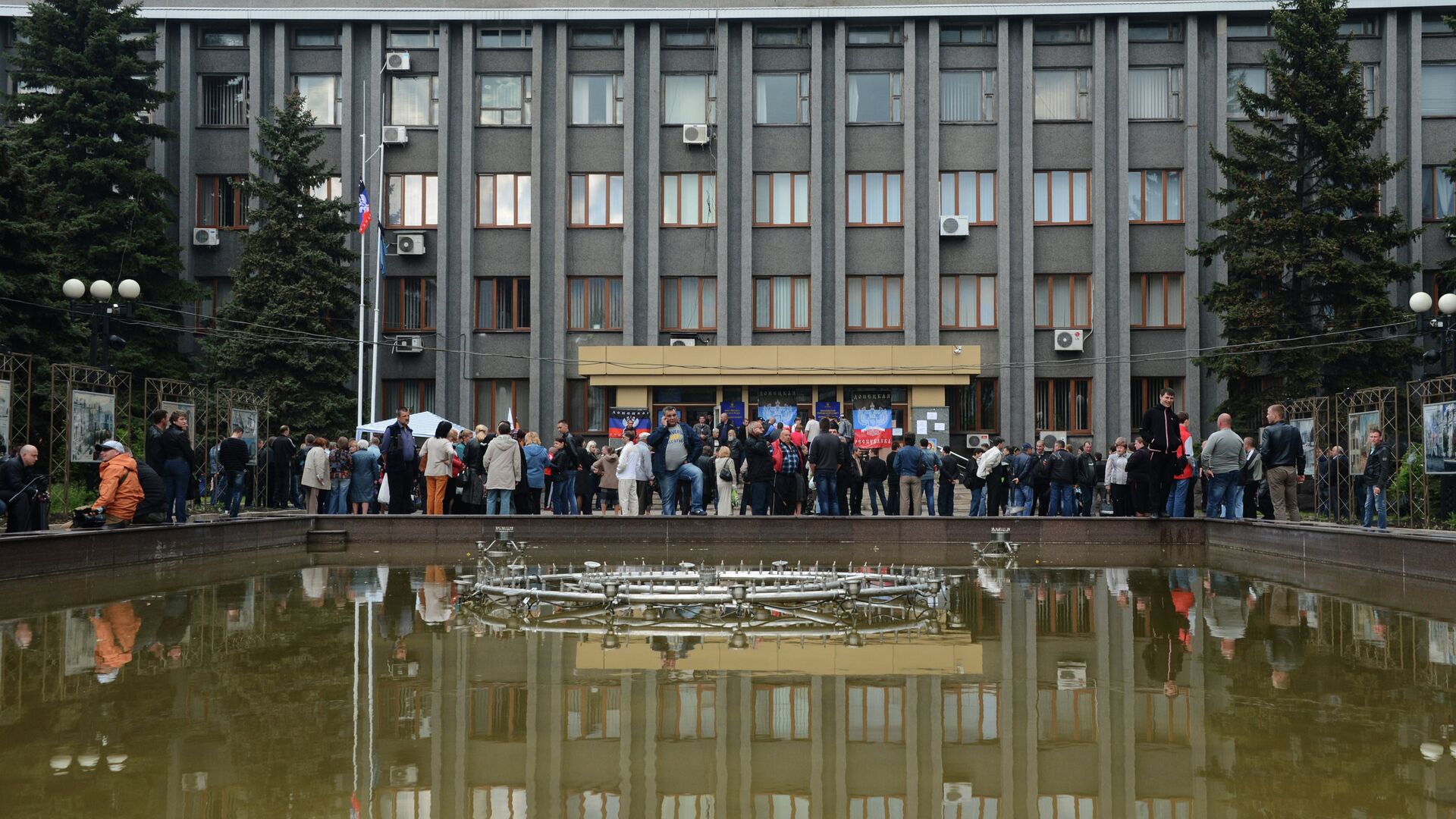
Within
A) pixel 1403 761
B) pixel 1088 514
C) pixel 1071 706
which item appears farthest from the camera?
pixel 1088 514

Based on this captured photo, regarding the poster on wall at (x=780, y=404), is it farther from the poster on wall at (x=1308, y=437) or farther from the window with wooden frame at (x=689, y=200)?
the poster on wall at (x=1308, y=437)

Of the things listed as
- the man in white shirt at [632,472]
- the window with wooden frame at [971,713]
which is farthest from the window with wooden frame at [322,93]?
the window with wooden frame at [971,713]

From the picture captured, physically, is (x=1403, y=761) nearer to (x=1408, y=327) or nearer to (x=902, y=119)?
(x=1408, y=327)

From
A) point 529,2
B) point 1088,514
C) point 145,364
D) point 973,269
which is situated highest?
point 529,2

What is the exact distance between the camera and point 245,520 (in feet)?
66.2

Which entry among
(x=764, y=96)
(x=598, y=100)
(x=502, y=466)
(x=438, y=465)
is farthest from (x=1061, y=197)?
(x=438, y=465)

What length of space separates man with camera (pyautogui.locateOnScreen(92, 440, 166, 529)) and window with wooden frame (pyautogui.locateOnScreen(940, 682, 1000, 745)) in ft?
41.1

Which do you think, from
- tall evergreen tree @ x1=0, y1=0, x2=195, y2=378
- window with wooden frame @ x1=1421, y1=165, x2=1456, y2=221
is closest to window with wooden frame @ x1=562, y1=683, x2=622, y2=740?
tall evergreen tree @ x1=0, y1=0, x2=195, y2=378

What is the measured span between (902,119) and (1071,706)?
3546 centimetres

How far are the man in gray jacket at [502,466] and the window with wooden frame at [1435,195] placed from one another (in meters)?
29.4

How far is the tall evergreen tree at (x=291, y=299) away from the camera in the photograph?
124 ft

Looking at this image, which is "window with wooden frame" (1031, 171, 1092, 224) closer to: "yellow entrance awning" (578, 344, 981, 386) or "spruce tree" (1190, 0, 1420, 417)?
"yellow entrance awning" (578, 344, 981, 386)

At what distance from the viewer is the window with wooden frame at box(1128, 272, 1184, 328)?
40688 millimetres

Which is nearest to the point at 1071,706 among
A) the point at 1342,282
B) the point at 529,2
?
the point at 1342,282
